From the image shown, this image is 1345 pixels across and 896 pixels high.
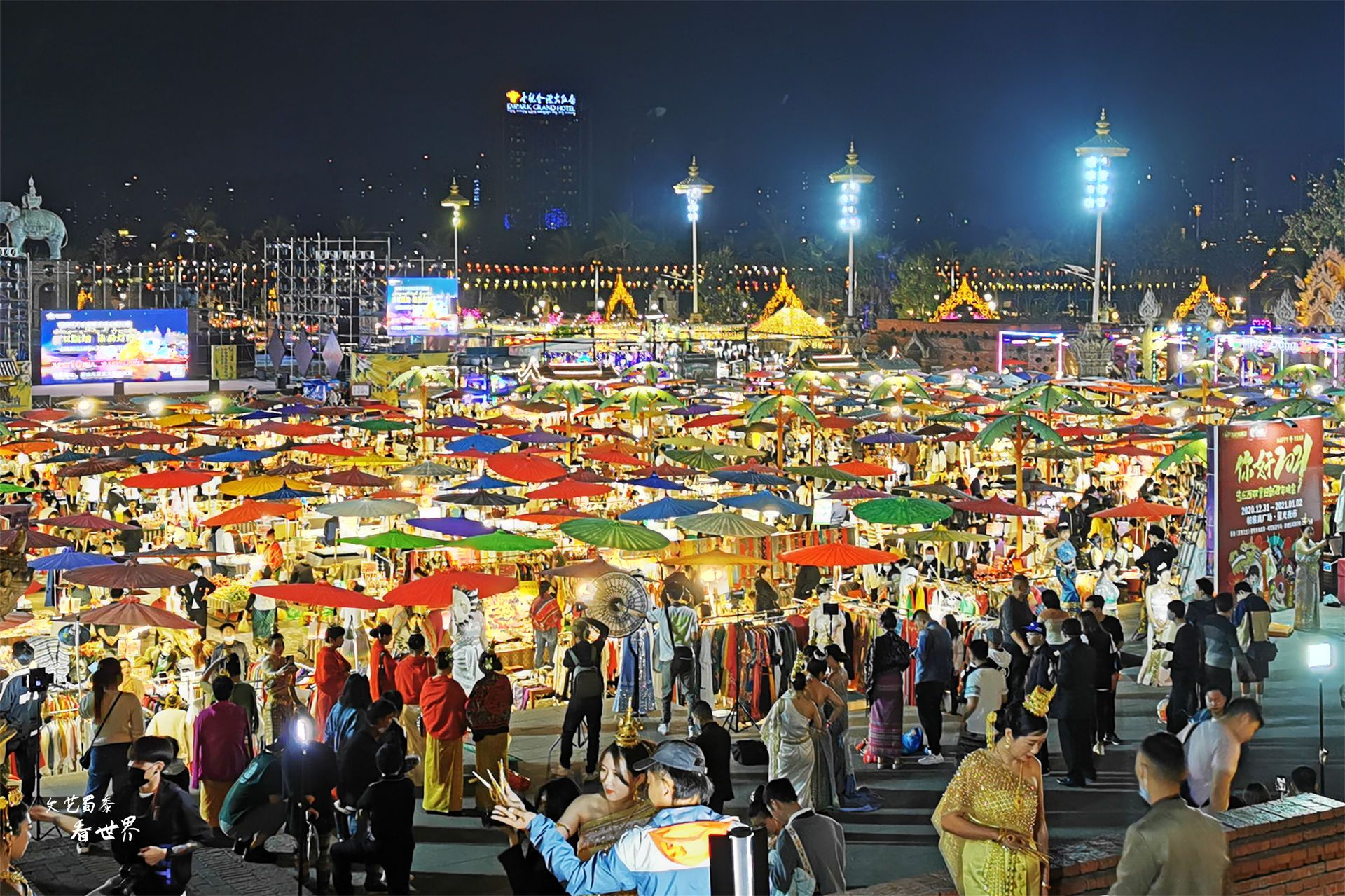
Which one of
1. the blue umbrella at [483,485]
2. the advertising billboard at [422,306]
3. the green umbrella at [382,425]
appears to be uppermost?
the advertising billboard at [422,306]

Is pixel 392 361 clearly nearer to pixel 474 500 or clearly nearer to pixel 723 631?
pixel 474 500

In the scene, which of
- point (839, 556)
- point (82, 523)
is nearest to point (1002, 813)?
point (839, 556)

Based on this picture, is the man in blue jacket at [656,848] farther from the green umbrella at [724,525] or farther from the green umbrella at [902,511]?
the green umbrella at [902,511]

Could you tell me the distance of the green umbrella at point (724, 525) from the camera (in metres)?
14.5

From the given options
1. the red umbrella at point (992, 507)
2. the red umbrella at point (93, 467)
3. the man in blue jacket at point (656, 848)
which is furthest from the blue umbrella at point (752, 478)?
the man in blue jacket at point (656, 848)

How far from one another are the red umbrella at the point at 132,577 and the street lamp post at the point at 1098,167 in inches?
1376

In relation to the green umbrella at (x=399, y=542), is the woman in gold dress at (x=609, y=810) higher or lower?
lower

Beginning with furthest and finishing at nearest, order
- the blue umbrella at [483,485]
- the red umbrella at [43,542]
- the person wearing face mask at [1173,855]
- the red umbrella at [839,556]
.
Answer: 1. the blue umbrella at [483,485]
2. the red umbrella at [43,542]
3. the red umbrella at [839,556]
4. the person wearing face mask at [1173,855]

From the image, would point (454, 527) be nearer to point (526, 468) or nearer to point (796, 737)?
point (526, 468)

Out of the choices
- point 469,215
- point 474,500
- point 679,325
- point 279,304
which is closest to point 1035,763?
point 474,500

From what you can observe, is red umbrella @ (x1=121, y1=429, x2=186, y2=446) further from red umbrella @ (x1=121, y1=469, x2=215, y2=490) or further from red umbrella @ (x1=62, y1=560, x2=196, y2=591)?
red umbrella @ (x1=62, y1=560, x2=196, y2=591)

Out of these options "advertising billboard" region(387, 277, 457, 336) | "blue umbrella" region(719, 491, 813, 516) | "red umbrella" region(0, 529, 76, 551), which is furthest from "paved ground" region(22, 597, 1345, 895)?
"advertising billboard" region(387, 277, 457, 336)

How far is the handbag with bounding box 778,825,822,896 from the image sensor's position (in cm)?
625

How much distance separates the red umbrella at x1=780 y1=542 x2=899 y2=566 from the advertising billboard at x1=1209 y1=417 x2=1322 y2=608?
115 inches
